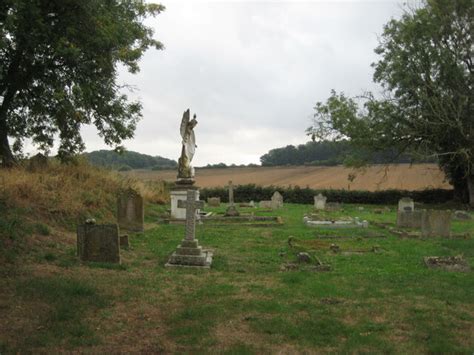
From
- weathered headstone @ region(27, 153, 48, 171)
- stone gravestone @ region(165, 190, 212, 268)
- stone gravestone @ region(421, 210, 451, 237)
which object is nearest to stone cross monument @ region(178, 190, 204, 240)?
stone gravestone @ region(165, 190, 212, 268)

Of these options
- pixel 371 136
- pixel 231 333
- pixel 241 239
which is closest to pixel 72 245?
pixel 241 239

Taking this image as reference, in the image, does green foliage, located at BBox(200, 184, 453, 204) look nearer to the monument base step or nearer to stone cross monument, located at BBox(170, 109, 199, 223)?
stone cross monument, located at BBox(170, 109, 199, 223)

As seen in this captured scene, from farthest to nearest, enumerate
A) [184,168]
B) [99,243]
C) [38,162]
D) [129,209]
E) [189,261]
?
[184,168]
[38,162]
[129,209]
[189,261]
[99,243]

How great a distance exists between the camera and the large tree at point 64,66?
10.9 meters

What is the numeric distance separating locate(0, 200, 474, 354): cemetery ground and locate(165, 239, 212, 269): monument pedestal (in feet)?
0.76

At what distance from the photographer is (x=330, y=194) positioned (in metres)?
36.3

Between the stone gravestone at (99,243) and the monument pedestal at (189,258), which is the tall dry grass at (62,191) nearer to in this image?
the stone gravestone at (99,243)

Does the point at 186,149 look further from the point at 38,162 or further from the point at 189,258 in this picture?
the point at 189,258

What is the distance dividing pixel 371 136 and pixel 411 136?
2.61 m

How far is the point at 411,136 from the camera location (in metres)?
30.6

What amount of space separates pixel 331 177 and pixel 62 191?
118 ft

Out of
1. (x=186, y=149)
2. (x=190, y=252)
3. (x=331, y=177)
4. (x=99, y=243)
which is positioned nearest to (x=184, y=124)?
(x=186, y=149)

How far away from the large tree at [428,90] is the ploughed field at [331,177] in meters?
3.49

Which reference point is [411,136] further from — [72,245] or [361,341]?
[361,341]
